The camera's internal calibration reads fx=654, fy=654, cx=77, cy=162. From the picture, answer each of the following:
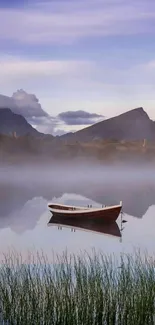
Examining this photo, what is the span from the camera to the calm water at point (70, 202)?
10961 mm

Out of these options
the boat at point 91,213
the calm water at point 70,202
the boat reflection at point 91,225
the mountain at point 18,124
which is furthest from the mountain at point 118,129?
the boat reflection at point 91,225

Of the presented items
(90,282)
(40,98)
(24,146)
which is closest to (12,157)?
(24,146)

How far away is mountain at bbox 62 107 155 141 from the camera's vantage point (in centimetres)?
1090

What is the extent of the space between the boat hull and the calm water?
189 mm

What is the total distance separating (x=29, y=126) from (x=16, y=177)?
3.90 ft

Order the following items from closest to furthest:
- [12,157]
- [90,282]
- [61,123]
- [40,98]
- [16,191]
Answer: [90,282], [40,98], [61,123], [12,157], [16,191]

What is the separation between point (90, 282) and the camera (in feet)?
18.9

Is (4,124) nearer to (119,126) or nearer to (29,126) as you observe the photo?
(29,126)

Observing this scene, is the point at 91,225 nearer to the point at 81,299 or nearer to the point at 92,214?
the point at 92,214

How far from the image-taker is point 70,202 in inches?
473

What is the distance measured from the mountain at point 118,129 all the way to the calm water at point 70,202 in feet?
3.26

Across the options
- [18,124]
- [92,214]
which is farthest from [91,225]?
[18,124]

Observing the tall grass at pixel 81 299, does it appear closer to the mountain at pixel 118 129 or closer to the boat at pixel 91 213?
the boat at pixel 91 213

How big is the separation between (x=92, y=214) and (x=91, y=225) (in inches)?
7.3
